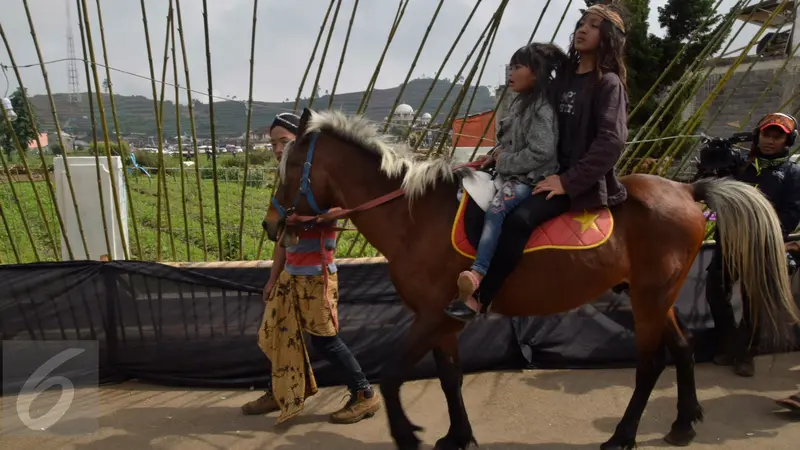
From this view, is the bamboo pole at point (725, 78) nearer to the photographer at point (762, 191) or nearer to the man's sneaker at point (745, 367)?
the photographer at point (762, 191)

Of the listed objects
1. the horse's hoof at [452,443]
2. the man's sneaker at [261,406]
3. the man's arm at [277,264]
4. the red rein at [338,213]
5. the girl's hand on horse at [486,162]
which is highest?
the girl's hand on horse at [486,162]

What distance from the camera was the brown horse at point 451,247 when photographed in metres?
2.58

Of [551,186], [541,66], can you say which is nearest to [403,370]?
[551,186]

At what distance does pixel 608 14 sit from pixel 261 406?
2.89 meters

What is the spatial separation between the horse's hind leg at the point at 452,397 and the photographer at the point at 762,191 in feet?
6.30

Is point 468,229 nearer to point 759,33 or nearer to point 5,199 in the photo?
point 759,33

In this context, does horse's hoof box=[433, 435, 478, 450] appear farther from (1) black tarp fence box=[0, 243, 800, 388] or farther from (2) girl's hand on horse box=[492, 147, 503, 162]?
(2) girl's hand on horse box=[492, 147, 503, 162]

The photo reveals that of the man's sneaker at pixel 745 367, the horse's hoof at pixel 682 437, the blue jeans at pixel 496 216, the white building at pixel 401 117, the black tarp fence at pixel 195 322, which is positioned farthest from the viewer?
the white building at pixel 401 117

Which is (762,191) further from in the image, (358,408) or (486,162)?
(358,408)

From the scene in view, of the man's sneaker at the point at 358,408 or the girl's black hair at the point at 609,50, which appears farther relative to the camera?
the man's sneaker at the point at 358,408

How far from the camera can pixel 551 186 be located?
253cm

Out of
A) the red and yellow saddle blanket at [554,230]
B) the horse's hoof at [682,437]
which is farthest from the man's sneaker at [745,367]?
the red and yellow saddle blanket at [554,230]

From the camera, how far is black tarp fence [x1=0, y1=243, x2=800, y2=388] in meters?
3.55

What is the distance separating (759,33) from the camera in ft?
14.6
